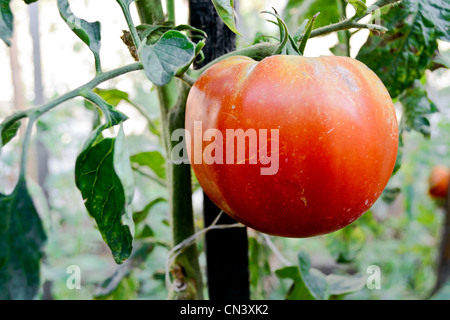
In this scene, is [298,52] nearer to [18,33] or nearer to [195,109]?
[195,109]

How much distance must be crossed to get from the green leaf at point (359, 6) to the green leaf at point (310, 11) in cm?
24

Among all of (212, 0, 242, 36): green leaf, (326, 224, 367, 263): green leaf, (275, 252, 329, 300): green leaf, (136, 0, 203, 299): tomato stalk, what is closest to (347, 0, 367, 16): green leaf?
(212, 0, 242, 36): green leaf

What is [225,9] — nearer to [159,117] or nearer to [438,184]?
[159,117]

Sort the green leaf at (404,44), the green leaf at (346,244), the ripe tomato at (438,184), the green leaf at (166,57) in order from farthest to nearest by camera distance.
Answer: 1. the ripe tomato at (438,184)
2. the green leaf at (346,244)
3. the green leaf at (404,44)
4. the green leaf at (166,57)

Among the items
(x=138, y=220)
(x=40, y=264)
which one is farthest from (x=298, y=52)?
(x=138, y=220)

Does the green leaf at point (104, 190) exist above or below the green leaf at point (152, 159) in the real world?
above

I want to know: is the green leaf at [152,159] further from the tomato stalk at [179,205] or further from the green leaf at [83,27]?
the green leaf at [83,27]

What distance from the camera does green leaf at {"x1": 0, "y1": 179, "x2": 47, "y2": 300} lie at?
1.24ft

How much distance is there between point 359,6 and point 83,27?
26cm

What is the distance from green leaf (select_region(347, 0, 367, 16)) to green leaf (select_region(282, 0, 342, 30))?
242 mm

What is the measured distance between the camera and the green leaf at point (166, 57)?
11.7 inches

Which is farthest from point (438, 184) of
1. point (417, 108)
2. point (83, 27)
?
point (83, 27)

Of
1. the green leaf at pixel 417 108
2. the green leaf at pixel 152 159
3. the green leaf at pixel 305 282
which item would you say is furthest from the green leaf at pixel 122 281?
the green leaf at pixel 417 108
